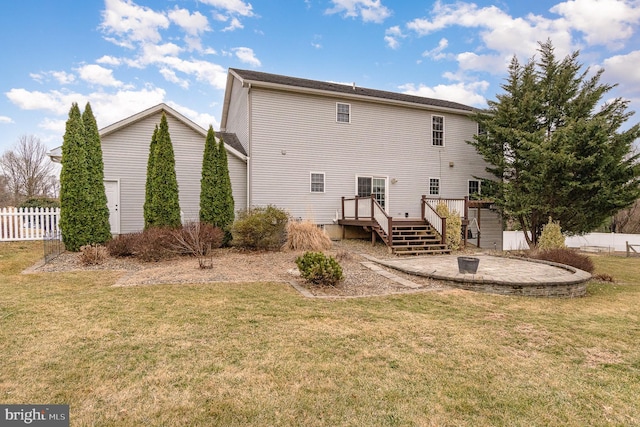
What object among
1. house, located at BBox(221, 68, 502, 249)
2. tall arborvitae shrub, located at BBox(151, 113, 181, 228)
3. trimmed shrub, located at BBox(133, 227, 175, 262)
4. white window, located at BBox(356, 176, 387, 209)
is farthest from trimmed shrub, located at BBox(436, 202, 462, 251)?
tall arborvitae shrub, located at BBox(151, 113, 181, 228)

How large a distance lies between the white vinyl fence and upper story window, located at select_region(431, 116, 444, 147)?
437 inches

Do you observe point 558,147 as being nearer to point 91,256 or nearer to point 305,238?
point 305,238

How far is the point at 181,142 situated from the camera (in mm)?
12992

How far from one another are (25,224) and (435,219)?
15.0 metres

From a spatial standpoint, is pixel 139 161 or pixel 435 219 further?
pixel 139 161

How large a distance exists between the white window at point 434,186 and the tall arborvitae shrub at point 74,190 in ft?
47.2

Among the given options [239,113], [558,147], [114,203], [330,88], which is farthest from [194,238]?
[558,147]

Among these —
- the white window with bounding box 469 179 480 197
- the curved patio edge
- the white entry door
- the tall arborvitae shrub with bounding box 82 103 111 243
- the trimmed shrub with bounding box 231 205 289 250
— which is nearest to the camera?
the curved patio edge

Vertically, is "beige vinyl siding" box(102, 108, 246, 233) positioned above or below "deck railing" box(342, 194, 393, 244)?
above

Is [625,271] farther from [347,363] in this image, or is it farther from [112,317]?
[112,317]

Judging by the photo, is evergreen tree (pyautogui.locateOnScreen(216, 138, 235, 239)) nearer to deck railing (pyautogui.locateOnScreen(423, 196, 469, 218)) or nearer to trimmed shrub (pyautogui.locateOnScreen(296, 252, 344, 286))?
trimmed shrub (pyautogui.locateOnScreen(296, 252, 344, 286))

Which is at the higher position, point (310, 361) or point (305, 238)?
point (305, 238)

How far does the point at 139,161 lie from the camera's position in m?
12.5

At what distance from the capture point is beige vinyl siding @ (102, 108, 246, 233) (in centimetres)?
1224
